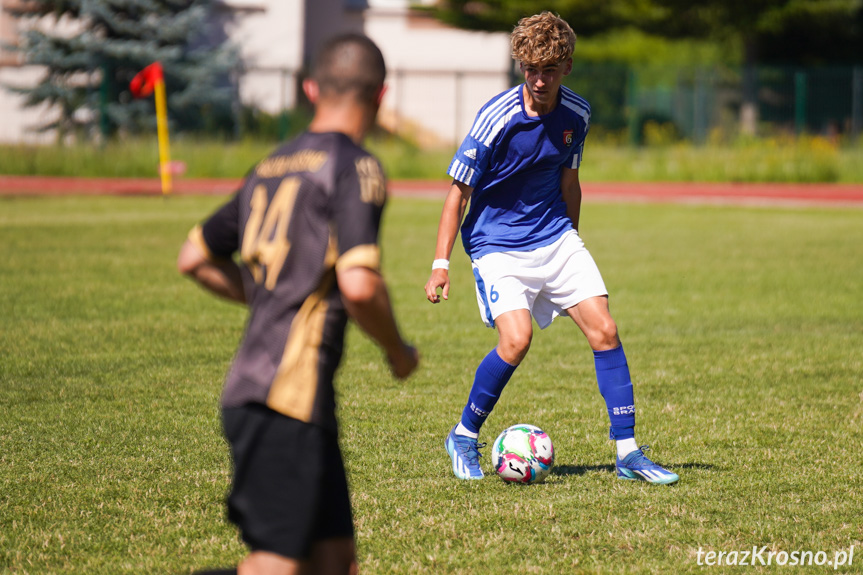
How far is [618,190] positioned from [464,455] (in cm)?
1965

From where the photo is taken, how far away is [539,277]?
16.9ft

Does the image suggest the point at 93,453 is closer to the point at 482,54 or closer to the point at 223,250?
the point at 223,250

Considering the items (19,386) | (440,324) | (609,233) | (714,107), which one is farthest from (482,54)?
(19,386)

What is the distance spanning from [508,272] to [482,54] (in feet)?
113

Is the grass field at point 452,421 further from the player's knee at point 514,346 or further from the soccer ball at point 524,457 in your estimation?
the player's knee at point 514,346

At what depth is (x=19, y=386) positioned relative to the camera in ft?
22.2

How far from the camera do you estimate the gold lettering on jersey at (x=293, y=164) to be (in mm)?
Result: 2691

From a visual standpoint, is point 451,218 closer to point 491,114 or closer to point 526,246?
point 526,246

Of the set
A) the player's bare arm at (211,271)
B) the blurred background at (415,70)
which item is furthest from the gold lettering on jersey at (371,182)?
the blurred background at (415,70)

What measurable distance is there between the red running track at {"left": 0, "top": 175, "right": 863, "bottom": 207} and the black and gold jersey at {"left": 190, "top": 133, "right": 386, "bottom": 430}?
1994cm

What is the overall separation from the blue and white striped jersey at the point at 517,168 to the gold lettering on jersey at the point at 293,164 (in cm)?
230

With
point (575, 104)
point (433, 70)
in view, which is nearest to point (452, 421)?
point (575, 104)

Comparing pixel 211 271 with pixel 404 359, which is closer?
pixel 404 359

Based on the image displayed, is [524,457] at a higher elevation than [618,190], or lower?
higher
